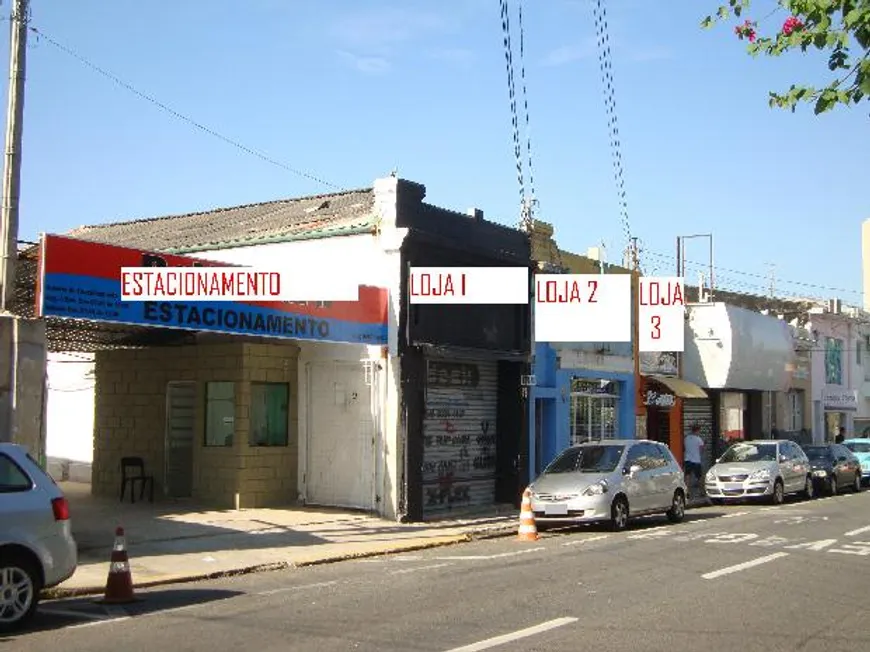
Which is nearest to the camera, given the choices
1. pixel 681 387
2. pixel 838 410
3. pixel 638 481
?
pixel 638 481

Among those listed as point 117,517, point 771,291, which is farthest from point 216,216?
point 771,291

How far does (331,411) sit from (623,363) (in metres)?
10.6

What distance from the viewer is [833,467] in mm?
27922

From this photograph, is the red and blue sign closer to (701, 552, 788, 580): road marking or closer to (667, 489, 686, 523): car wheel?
(667, 489, 686, 523): car wheel

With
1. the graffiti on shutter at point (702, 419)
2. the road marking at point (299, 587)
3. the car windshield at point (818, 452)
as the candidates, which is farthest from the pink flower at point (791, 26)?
the graffiti on shutter at point (702, 419)

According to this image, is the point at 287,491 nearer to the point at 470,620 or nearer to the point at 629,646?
the point at 470,620

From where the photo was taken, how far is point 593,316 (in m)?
25.6

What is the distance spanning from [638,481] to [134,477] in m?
9.84

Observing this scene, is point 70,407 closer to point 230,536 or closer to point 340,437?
point 340,437

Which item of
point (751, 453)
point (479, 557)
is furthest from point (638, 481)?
point (751, 453)

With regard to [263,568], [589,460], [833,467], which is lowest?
[263,568]

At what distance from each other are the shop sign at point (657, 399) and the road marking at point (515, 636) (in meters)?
19.7

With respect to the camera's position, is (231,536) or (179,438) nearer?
(231,536)

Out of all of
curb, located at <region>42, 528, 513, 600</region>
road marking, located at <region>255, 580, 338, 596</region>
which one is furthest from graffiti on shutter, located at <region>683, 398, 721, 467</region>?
road marking, located at <region>255, 580, 338, 596</region>
